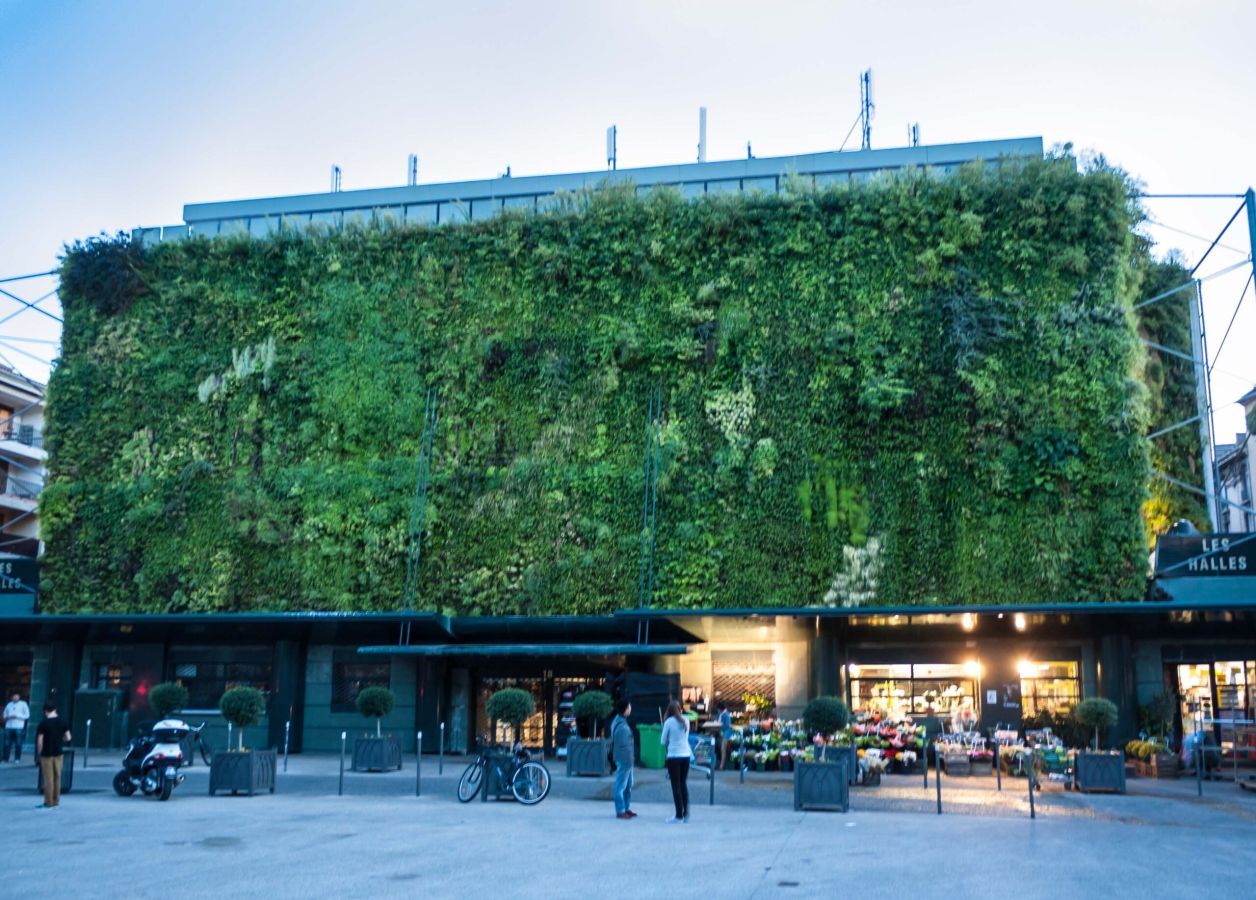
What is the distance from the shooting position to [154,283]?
35469 mm

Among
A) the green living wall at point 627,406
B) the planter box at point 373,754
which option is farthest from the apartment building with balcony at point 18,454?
the planter box at point 373,754

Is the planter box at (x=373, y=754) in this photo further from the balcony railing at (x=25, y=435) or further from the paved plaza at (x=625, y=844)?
the balcony railing at (x=25, y=435)

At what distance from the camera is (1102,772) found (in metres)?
21.4

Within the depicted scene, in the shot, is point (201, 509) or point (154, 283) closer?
point (201, 509)

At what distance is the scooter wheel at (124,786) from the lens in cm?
2030

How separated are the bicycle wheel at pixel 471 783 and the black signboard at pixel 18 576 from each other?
57.7 ft

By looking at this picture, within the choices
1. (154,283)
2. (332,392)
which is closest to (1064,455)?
(332,392)

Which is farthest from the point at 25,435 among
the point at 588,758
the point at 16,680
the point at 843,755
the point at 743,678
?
the point at 843,755

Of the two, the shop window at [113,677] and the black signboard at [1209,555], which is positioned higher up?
the black signboard at [1209,555]

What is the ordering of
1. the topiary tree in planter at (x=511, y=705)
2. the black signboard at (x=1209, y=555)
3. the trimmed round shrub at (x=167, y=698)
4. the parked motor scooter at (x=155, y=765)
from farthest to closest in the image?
the trimmed round shrub at (x=167, y=698)
the black signboard at (x=1209, y=555)
the topiary tree in planter at (x=511, y=705)
the parked motor scooter at (x=155, y=765)

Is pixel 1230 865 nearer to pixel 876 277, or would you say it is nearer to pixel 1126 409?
pixel 1126 409

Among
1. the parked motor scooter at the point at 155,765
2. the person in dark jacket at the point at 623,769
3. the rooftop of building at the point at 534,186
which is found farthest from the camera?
the rooftop of building at the point at 534,186

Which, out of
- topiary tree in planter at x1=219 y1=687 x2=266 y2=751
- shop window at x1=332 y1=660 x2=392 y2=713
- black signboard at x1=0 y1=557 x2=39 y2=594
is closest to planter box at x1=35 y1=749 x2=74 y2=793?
topiary tree in planter at x1=219 y1=687 x2=266 y2=751

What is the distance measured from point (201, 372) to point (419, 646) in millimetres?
11079
